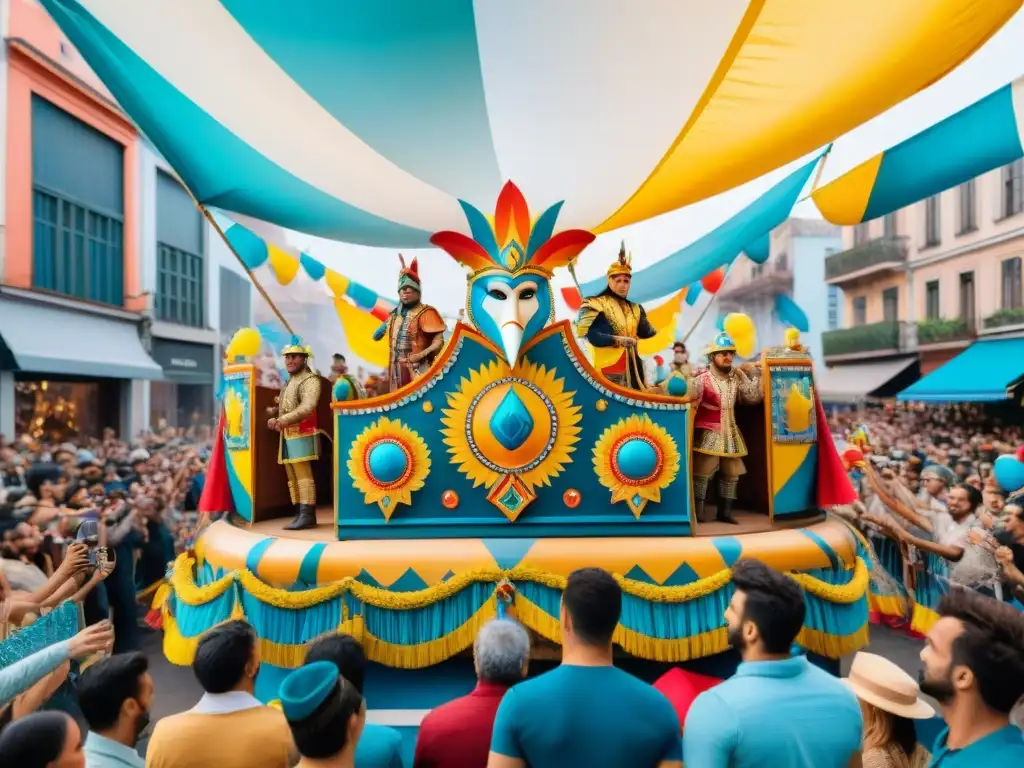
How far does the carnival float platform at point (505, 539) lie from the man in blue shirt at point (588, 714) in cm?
193

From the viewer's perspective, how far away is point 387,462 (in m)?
3.92

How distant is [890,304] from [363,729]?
760 inches

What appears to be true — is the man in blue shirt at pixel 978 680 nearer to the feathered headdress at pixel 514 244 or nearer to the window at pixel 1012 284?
the feathered headdress at pixel 514 244

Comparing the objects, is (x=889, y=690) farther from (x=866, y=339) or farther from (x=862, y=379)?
(x=866, y=339)

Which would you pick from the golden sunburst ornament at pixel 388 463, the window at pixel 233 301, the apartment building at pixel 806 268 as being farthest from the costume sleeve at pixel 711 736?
the apartment building at pixel 806 268

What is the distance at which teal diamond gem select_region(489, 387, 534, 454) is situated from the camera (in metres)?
3.82

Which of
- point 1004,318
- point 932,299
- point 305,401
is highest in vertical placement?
point 932,299

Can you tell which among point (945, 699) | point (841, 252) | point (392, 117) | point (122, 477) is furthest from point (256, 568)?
point (841, 252)

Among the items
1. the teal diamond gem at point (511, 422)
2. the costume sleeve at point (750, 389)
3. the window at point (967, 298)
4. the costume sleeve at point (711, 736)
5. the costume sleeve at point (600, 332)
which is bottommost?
the costume sleeve at point (711, 736)

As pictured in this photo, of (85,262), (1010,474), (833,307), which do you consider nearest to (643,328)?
(1010,474)

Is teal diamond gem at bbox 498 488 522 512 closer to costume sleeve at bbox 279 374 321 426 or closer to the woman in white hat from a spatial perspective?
costume sleeve at bbox 279 374 321 426

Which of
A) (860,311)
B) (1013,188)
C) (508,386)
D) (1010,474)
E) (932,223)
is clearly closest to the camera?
(508,386)

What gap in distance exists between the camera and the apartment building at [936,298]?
1347 centimetres

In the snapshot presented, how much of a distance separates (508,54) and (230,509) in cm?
342
